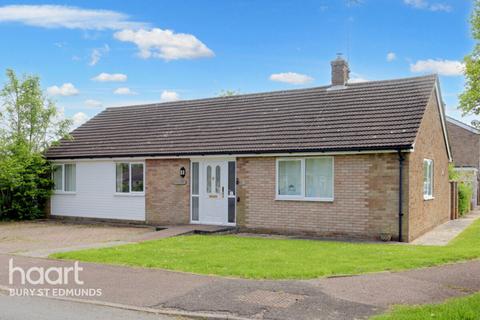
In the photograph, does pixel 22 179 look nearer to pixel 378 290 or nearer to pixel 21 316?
pixel 21 316

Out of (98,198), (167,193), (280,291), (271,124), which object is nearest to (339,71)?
(271,124)

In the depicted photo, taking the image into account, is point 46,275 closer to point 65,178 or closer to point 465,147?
point 65,178

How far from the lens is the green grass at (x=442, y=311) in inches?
267

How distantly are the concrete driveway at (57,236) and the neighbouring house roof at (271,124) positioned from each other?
312 cm

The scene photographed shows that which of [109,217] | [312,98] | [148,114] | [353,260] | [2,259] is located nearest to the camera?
[353,260]

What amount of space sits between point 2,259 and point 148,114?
12917mm

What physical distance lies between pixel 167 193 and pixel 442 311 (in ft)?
45.6

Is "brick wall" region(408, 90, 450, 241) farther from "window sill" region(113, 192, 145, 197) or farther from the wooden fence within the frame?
"window sill" region(113, 192, 145, 197)

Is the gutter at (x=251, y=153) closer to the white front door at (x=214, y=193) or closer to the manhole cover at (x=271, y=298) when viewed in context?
the white front door at (x=214, y=193)

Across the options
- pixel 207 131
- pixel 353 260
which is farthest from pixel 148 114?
pixel 353 260

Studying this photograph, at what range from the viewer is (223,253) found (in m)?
12.4

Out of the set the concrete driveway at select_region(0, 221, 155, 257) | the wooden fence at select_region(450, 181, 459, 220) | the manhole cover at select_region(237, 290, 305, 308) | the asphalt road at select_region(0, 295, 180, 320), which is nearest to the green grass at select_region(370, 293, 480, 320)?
the manhole cover at select_region(237, 290, 305, 308)

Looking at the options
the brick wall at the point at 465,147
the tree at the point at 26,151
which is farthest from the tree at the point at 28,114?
the brick wall at the point at 465,147

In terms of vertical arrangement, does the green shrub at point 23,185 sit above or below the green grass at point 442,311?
above
